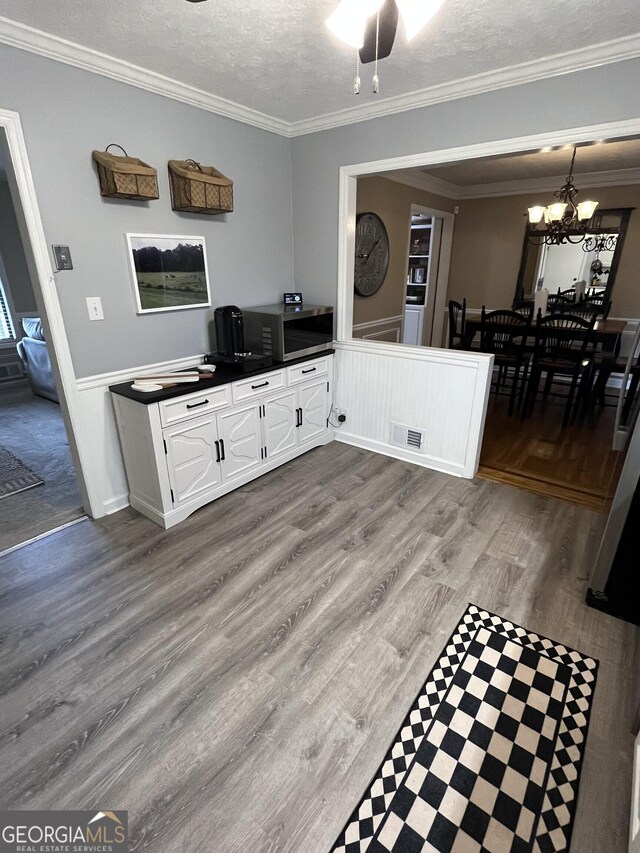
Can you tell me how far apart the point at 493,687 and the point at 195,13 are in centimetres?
294

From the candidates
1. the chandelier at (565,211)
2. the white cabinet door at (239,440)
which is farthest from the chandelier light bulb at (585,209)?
the white cabinet door at (239,440)

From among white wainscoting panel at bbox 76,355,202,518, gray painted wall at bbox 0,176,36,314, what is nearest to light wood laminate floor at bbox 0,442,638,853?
white wainscoting panel at bbox 76,355,202,518

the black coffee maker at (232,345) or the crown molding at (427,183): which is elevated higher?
the crown molding at (427,183)

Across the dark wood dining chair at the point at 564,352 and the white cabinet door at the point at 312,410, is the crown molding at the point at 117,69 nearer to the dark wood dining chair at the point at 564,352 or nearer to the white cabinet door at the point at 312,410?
the white cabinet door at the point at 312,410

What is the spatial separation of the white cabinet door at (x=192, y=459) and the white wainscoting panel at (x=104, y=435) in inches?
17.9

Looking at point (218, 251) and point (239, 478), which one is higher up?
point (218, 251)

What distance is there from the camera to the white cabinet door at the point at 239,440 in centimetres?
277

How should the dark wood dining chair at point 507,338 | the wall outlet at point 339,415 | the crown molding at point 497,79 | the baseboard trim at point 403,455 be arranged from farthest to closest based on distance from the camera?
the dark wood dining chair at point 507,338 < the wall outlet at point 339,415 < the baseboard trim at point 403,455 < the crown molding at point 497,79

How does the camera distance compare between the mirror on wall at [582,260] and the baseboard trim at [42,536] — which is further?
the mirror on wall at [582,260]

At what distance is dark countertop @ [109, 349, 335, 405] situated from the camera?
232 cm

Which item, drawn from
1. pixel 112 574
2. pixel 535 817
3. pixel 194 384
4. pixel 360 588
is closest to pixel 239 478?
pixel 194 384

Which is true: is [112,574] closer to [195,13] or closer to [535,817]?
[535,817]

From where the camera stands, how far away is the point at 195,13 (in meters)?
1.74

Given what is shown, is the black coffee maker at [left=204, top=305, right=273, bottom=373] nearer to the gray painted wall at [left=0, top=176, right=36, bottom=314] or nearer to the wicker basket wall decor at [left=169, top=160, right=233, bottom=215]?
the wicker basket wall decor at [left=169, top=160, right=233, bottom=215]
